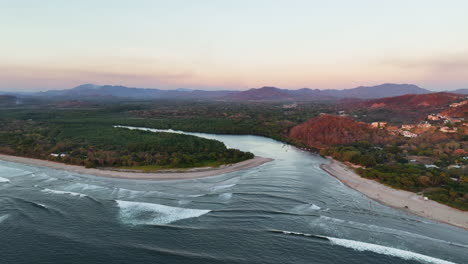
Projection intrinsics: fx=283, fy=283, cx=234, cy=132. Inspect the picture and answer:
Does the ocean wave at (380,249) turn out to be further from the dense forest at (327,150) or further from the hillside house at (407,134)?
the hillside house at (407,134)

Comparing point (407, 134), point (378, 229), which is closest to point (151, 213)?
point (378, 229)

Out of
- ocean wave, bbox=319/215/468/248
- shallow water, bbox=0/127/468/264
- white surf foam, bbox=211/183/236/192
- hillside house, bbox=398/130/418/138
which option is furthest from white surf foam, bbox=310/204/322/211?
hillside house, bbox=398/130/418/138

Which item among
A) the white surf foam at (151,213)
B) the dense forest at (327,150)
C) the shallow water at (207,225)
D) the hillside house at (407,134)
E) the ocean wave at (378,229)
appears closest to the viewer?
the shallow water at (207,225)

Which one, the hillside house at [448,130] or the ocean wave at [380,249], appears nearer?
the ocean wave at [380,249]

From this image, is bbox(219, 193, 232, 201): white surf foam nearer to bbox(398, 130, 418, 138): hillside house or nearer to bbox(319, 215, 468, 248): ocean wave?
bbox(319, 215, 468, 248): ocean wave

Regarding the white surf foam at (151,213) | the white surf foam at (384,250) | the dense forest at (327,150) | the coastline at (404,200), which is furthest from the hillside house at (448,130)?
the white surf foam at (151,213)

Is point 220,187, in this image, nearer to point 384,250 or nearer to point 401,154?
point 384,250

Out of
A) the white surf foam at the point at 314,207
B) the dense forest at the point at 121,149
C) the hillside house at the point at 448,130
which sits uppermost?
the hillside house at the point at 448,130
